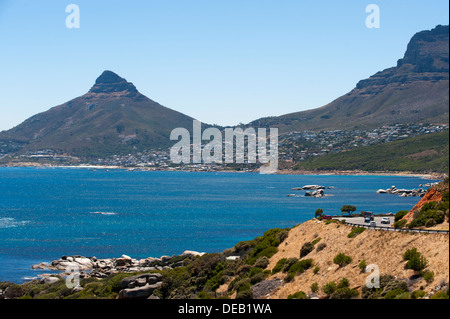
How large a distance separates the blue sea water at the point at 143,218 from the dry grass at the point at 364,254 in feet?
96.6

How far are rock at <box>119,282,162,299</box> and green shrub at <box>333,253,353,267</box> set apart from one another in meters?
12.4

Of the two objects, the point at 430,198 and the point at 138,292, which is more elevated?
the point at 430,198

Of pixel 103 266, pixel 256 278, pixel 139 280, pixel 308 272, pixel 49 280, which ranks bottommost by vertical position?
pixel 103 266

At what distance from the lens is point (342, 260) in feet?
104

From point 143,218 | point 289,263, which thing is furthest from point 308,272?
point 143,218

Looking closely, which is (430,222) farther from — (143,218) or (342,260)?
(143,218)

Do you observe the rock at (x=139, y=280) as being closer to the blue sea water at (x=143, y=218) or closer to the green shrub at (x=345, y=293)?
the green shrub at (x=345, y=293)

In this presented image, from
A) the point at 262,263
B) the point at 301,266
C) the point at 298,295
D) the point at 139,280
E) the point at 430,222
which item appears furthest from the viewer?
the point at 262,263

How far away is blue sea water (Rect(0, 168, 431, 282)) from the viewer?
67062 millimetres

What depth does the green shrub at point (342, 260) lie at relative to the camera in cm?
3164

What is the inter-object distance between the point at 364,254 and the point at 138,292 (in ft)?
50.2

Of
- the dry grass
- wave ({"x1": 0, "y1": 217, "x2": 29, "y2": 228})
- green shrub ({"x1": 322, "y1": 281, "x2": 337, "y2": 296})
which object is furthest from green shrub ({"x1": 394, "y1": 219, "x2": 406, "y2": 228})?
wave ({"x1": 0, "y1": 217, "x2": 29, "y2": 228})
